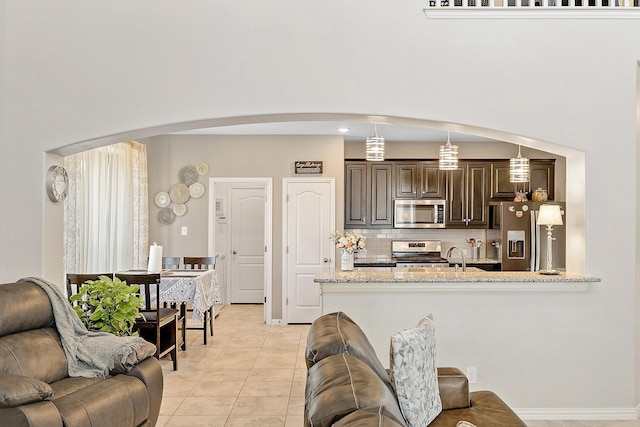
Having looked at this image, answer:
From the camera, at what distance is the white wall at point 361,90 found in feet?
13.8

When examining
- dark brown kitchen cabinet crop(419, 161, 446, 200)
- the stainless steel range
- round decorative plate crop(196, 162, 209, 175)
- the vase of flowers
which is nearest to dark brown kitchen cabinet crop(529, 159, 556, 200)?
dark brown kitchen cabinet crop(419, 161, 446, 200)

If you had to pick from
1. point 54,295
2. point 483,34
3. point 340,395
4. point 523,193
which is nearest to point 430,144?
point 523,193

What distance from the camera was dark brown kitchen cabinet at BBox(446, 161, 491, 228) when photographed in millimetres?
8117

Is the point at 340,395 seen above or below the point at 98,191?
below

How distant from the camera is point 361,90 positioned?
421 centimetres

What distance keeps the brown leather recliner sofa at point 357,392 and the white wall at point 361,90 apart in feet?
3.92

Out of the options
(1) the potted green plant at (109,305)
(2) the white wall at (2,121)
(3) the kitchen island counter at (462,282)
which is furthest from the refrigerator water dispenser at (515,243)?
(2) the white wall at (2,121)

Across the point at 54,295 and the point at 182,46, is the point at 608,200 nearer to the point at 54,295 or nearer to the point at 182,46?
the point at 182,46

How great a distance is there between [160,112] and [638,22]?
359cm

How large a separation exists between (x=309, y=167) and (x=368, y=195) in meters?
0.96

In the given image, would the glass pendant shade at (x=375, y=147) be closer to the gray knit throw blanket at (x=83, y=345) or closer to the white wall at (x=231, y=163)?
the white wall at (x=231, y=163)

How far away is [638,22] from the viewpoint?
167 inches

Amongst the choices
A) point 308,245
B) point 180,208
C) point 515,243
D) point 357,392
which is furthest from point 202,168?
point 357,392

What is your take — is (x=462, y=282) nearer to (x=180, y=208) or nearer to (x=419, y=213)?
(x=419, y=213)
